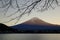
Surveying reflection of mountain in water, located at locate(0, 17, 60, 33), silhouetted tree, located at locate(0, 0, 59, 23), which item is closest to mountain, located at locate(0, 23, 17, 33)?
reflection of mountain in water, located at locate(0, 17, 60, 33)

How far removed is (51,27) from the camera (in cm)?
220

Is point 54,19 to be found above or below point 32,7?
below

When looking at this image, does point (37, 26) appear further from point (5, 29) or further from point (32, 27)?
point (5, 29)

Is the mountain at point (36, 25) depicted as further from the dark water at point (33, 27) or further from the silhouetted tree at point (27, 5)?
the silhouetted tree at point (27, 5)

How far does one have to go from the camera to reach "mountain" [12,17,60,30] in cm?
220

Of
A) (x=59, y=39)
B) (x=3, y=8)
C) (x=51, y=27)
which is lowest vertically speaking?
(x=59, y=39)

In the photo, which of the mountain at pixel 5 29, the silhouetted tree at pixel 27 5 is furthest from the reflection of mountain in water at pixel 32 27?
the silhouetted tree at pixel 27 5

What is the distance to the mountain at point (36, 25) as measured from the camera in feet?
7.22

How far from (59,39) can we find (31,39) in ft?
1.11

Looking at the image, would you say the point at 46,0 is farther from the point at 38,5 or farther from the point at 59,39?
the point at 59,39

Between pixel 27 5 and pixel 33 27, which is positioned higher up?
pixel 27 5

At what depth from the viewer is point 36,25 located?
221cm

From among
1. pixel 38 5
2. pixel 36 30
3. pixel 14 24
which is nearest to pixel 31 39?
pixel 36 30

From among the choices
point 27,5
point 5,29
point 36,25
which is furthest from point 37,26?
point 5,29
